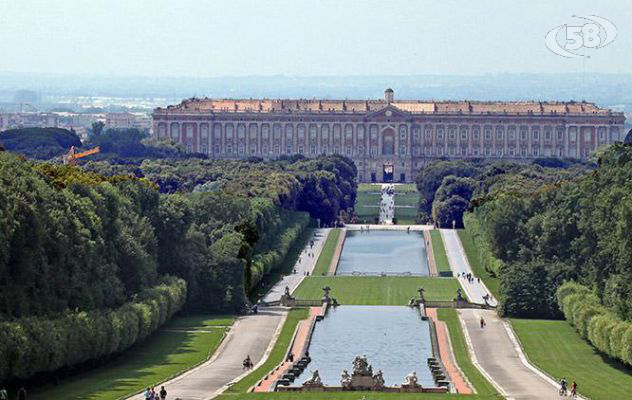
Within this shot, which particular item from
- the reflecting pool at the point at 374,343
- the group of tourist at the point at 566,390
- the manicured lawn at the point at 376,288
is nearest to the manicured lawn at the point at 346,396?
the group of tourist at the point at 566,390

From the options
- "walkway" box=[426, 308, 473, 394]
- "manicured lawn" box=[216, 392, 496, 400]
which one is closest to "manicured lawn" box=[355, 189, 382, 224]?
"walkway" box=[426, 308, 473, 394]

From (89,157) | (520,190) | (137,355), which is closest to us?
(137,355)

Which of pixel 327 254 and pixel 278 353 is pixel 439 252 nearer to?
pixel 327 254

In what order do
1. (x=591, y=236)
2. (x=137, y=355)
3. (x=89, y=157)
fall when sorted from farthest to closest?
(x=89, y=157) < (x=591, y=236) < (x=137, y=355)

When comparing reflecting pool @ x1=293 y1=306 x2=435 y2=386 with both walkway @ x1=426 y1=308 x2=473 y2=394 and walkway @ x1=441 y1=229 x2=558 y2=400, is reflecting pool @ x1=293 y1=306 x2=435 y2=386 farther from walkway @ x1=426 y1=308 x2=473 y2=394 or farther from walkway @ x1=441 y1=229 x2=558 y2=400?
walkway @ x1=441 y1=229 x2=558 y2=400

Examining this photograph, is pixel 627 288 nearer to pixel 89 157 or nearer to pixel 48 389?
pixel 48 389

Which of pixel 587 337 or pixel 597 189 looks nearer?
pixel 587 337

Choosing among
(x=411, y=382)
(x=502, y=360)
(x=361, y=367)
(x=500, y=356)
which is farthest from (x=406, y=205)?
(x=411, y=382)

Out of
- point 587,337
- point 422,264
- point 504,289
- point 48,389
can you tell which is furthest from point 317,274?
point 48,389
